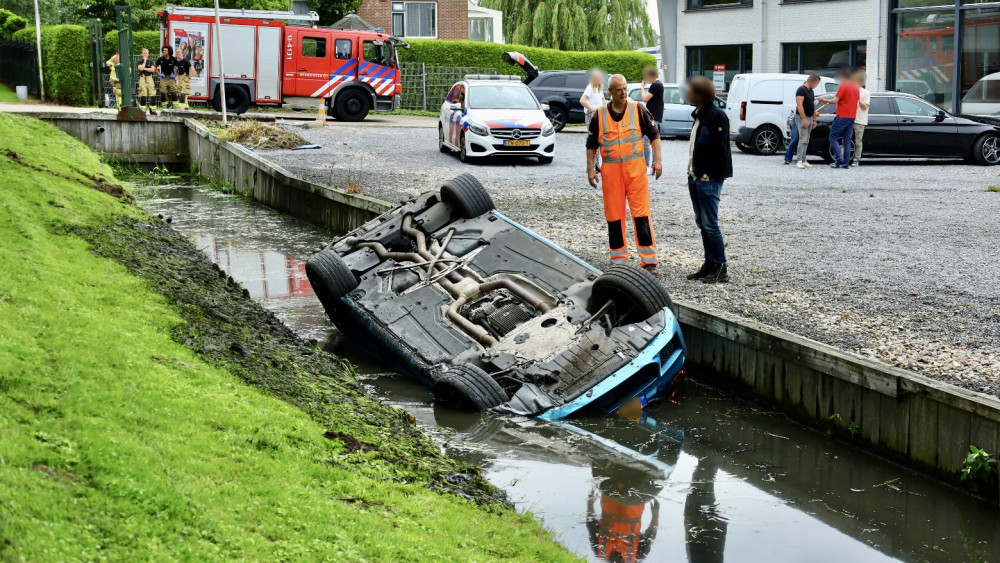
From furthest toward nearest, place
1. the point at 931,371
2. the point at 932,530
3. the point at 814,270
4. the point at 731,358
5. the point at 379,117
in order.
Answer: the point at 379,117, the point at 814,270, the point at 731,358, the point at 931,371, the point at 932,530

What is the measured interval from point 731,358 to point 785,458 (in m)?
1.30

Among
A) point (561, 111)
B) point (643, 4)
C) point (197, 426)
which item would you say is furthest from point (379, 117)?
point (197, 426)

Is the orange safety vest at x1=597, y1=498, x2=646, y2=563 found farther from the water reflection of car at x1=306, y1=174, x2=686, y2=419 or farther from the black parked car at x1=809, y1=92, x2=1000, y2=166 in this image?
the black parked car at x1=809, y1=92, x2=1000, y2=166

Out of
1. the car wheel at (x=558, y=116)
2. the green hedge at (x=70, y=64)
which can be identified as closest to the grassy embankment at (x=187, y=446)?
the car wheel at (x=558, y=116)

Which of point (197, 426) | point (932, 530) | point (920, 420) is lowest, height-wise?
point (932, 530)

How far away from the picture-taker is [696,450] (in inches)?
289

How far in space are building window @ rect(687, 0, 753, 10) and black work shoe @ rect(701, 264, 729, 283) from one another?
24.7 metres

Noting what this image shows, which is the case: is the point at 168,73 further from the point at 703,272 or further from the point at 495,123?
the point at 703,272

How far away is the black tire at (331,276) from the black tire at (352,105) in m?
23.1

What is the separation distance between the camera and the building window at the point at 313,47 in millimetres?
31719

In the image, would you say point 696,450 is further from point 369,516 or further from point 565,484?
point 369,516

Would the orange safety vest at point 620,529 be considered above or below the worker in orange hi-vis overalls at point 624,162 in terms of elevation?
below

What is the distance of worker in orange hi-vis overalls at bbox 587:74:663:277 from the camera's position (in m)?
10.1

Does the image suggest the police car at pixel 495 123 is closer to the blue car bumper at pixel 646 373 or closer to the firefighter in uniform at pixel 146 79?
the firefighter in uniform at pixel 146 79
